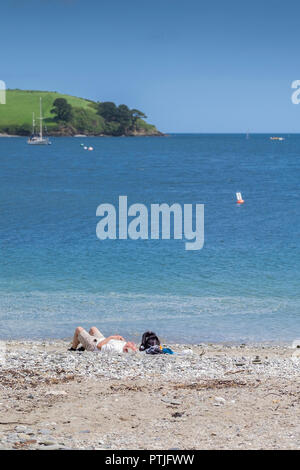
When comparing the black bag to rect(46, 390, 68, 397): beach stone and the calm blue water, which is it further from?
rect(46, 390, 68, 397): beach stone

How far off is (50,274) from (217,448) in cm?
1880

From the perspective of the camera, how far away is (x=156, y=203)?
56.3 meters

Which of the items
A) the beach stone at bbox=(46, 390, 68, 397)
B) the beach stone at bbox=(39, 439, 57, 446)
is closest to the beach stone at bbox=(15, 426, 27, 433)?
the beach stone at bbox=(39, 439, 57, 446)

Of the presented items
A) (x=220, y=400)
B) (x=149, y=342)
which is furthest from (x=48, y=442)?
(x=149, y=342)

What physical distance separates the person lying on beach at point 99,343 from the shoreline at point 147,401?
0.58 m

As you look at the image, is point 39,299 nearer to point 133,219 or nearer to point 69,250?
point 69,250

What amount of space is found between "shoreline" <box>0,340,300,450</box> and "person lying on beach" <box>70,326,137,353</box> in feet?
1.91

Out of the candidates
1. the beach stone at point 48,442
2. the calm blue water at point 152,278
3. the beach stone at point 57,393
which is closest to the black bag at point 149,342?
the calm blue water at point 152,278

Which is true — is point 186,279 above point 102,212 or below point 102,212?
below

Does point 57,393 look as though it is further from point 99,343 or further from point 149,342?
point 149,342

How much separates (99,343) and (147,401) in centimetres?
442

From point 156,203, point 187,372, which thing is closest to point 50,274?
point 187,372

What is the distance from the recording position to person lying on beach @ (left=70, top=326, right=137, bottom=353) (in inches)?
622

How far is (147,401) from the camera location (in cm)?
1171
